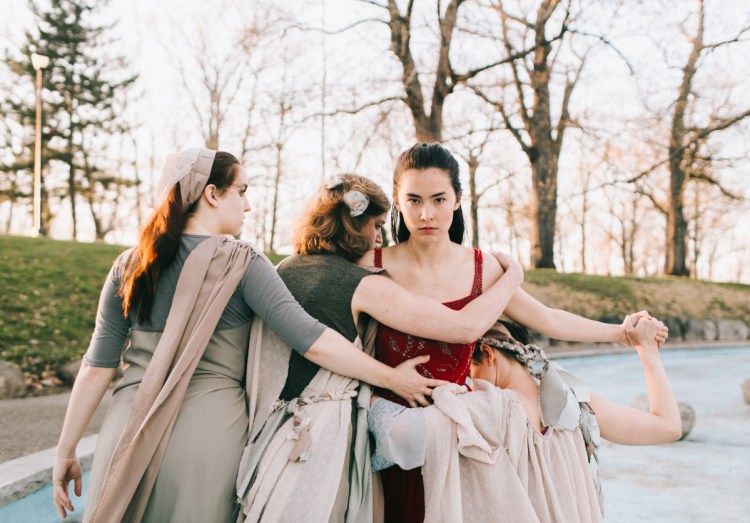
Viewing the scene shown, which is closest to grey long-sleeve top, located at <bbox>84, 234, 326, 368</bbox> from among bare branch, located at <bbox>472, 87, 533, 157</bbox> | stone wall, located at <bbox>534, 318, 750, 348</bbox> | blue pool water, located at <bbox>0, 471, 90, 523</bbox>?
blue pool water, located at <bbox>0, 471, 90, 523</bbox>

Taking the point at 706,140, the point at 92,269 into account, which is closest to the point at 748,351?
the point at 706,140

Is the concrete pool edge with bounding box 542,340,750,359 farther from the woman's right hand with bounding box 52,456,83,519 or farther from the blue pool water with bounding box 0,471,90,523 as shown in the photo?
the woman's right hand with bounding box 52,456,83,519

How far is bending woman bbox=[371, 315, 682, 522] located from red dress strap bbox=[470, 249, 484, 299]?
1.19 feet

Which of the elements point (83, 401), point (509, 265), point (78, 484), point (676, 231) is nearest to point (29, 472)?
point (78, 484)

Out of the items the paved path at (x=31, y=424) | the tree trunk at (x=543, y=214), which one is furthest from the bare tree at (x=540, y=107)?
the paved path at (x=31, y=424)

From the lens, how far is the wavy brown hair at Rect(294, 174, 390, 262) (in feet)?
7.80

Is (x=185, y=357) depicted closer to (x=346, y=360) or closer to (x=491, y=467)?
(x=346, y=360)

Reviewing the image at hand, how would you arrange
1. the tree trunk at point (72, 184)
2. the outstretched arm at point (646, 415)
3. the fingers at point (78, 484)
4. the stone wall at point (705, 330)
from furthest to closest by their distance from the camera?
the tree trunk at point (72, 184)
the stone wall at point (705, 330)
the outstretched arm at point (646, 415)
the fingers at point (78, 484)

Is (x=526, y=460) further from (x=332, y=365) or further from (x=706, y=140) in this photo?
(x=706, y=140)

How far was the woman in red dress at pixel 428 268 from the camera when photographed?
2.37m

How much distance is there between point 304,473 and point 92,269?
356 inches

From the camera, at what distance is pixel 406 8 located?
13.5m

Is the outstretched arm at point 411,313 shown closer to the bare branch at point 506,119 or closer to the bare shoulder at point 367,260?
the bare shoulder at point 367,260

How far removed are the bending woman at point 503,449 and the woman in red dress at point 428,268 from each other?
7.1 inches
